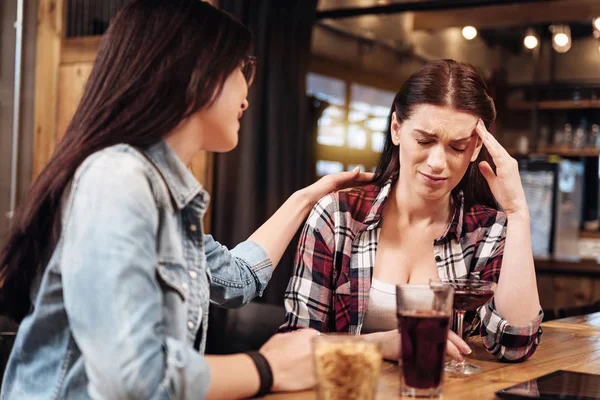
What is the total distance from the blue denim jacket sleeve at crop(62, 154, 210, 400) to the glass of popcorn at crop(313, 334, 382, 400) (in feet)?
0.59

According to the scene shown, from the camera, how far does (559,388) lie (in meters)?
1.38

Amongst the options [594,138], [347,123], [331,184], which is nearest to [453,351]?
[331,184]

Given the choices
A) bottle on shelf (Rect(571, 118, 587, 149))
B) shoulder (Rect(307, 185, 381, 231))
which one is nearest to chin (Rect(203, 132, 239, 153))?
shoulder (Rect(307, 185, 381, 231))

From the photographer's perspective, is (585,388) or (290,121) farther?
(290,121)

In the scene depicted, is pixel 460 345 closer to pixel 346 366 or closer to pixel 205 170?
pixel 346 366

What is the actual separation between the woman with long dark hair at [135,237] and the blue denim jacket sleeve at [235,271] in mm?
295

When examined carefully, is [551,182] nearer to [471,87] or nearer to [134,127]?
[471,87]

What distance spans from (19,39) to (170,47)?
3397 millimetres

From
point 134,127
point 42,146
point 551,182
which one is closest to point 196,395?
point 134,127

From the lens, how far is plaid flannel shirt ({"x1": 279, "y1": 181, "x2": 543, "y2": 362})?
199 centimetres

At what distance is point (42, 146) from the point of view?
4.40 meters

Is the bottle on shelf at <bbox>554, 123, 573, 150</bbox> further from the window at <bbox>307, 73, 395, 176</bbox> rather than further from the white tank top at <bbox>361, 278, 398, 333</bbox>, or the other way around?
the white tank top at <bbox>361, 278, 398, 333</bbox>

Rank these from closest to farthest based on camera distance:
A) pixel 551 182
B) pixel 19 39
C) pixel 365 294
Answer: pixel 365 294 < pixel 19 39 < pixel 551 182

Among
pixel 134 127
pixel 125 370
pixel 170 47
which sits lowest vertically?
pixel 125 370
